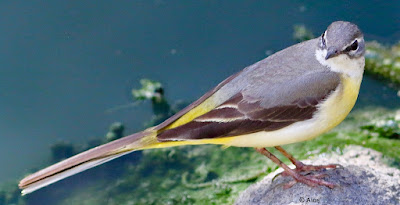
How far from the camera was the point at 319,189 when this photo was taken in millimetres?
4422

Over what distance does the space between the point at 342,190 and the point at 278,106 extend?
84cm

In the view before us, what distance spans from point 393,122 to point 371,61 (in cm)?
122

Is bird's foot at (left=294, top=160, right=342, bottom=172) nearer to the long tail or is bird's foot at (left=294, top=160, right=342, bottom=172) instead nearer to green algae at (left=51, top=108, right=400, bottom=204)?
green algae at (left=51, top=108, right=400, bottom=204)

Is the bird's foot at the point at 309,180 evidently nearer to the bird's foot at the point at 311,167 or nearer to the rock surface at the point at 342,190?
the rock surface at the point at 342,190

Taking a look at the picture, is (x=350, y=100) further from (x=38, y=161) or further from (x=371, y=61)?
(x=38, y=161)

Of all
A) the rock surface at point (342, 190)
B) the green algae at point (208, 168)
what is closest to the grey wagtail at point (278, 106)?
Answer: the rock surface at point (342, 190)

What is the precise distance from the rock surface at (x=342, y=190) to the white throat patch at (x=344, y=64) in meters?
0.85

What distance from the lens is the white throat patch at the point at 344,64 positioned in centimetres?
418

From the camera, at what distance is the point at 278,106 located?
13.9 ft

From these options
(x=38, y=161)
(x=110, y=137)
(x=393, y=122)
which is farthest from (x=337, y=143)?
(x=38, y=161)

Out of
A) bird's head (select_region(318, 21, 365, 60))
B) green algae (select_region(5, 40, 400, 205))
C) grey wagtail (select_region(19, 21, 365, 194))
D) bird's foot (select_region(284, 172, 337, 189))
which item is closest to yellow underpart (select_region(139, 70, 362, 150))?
grey wagtail (select_region(19, 21, 365, 194))

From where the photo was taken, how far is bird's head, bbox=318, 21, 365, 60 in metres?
4.10

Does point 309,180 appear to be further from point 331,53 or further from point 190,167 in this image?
point 190,167

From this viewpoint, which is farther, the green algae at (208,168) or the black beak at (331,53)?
the green algae at (208,168)
